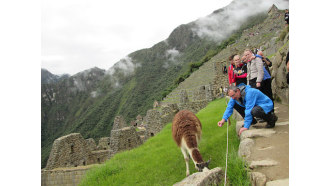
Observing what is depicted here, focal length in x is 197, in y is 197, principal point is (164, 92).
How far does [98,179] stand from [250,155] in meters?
4.11

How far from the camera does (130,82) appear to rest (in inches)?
3204

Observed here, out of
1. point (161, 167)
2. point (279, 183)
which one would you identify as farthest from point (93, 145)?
point (279, 183)

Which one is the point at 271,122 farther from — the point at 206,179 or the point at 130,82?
the point at 130,82

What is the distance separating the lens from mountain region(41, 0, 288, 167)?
5453cm

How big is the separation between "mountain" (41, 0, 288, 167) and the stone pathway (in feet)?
141

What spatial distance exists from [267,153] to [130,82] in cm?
8042

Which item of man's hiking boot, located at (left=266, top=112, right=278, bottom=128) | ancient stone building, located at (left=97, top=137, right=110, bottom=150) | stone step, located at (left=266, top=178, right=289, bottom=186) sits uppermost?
man's hiking boot, located at (left=266, top=112, right=278, bottom=128)

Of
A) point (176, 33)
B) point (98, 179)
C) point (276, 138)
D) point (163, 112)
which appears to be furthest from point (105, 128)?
point (176, 33)

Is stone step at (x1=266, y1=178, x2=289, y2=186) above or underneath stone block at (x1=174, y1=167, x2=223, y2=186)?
above

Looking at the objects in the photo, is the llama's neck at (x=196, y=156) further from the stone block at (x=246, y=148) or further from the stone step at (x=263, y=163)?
the stone step at (x=263, y=163)

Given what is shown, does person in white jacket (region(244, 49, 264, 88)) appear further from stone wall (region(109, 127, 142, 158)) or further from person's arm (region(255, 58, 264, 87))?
stone wall (region(109, 127, 142, 158))

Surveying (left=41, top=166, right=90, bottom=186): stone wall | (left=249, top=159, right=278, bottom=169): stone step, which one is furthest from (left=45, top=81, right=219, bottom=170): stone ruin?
(left=249, top=159, right=278, bottom=169): stone step

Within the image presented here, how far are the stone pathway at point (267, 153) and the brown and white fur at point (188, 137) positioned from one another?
0.79 m

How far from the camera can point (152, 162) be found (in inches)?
204
